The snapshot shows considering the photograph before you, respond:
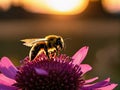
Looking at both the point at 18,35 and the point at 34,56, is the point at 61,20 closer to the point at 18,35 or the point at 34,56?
the point at 18,35

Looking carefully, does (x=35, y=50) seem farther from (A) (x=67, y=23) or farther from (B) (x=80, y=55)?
(A) (x=67, y=23)

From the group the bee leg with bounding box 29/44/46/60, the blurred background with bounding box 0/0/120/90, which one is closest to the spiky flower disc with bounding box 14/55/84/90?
the bee leg with bounding box 29/44/46/60

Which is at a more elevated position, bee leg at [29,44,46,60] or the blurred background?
the blurred background

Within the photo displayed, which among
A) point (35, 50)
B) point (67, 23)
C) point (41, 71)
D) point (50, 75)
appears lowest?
point (41, 71)

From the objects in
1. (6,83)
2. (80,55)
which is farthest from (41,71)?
(80,55)

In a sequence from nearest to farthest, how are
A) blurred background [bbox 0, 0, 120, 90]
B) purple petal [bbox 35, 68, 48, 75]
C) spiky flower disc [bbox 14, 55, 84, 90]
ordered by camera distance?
purple petal [bbox 35, 68, 48, 75] → spiky flower disc [bbox 14, 55, 84, 90] → blurred background [bbox 0, 0, 120, 90]

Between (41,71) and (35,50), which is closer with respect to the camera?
(41,71)

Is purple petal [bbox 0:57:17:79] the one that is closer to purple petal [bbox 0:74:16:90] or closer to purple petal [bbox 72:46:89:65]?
purple petal [bbox 0:74:16:90]

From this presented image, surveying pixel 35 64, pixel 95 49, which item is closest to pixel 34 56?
pixel 35 64

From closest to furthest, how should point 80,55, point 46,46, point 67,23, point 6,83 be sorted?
point 6,83, point 80,55, point 46,46, point 67,23

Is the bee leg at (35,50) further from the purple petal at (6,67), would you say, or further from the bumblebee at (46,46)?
the purple petal at (6,67)
